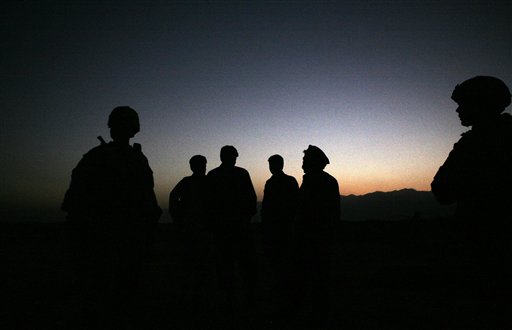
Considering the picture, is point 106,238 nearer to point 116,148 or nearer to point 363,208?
point 116,148

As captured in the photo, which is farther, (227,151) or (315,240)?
(227,151)

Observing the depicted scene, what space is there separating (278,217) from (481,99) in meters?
3.66

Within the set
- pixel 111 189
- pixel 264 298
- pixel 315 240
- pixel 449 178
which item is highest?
pixel 449 178

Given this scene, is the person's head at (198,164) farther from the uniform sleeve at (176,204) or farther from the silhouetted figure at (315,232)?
the silhouetted figure at (315,232)

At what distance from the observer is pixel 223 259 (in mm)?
5320

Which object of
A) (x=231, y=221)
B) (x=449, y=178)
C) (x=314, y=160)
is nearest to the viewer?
(x=449, y=178)

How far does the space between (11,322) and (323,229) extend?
4.36m

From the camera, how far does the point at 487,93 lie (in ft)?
7.16

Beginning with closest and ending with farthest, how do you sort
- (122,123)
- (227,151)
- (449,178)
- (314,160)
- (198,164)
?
(449,178) < (122,123) < (314,160) < (227,151) < (198,164)

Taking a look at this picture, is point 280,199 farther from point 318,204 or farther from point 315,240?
point 315,240

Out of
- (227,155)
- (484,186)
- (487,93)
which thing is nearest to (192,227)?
(227,155)

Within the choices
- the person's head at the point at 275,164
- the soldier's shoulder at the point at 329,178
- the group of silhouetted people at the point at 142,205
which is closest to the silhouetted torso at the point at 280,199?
the person's head at the point at 275,164

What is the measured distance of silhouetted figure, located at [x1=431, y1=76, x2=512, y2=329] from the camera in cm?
193

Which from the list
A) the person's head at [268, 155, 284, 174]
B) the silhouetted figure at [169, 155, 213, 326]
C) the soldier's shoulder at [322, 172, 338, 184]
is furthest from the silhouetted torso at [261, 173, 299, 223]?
the silhouetted figure at [169, 155, 213, 326]
